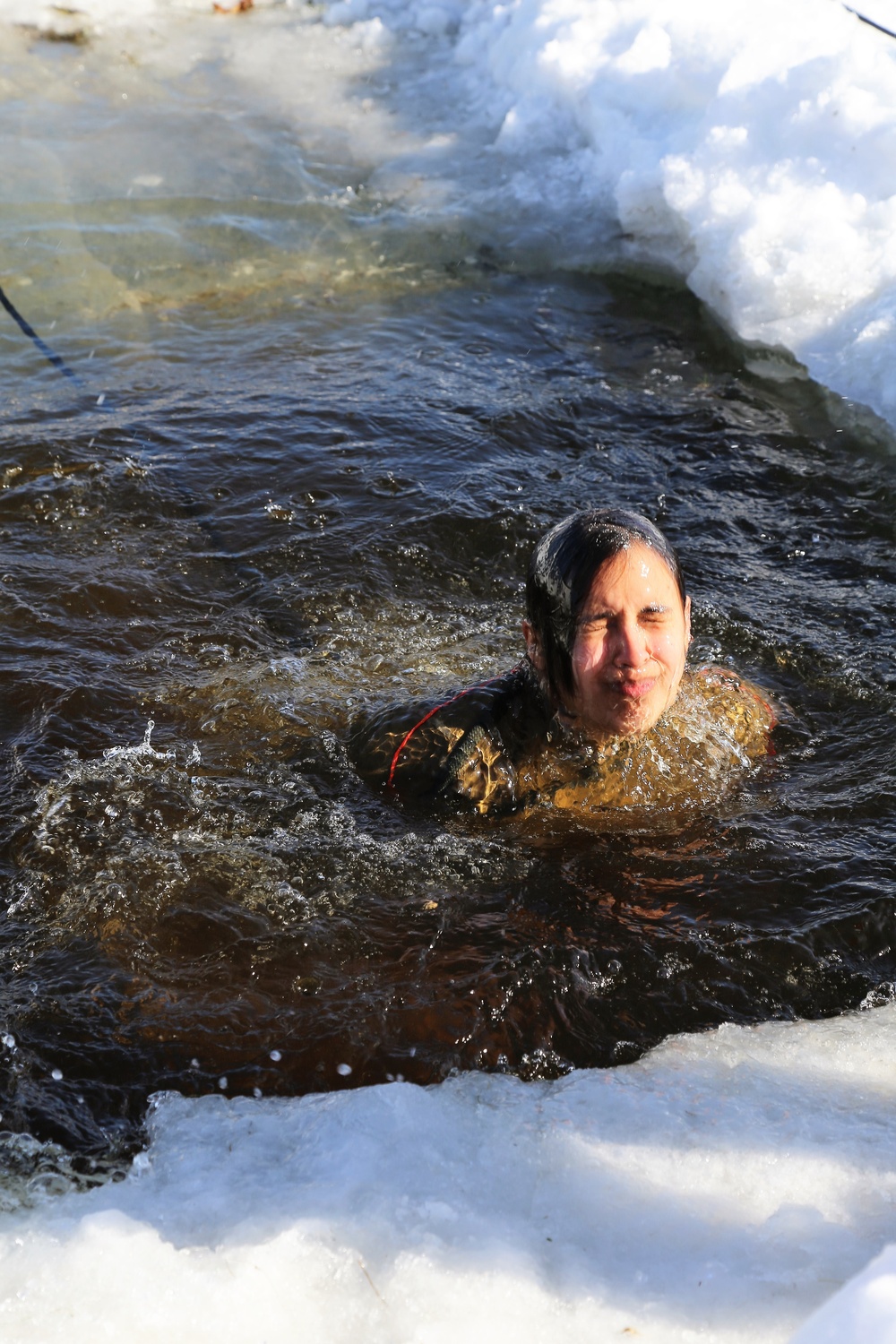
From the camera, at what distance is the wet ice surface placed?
231cm

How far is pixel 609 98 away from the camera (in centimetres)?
814

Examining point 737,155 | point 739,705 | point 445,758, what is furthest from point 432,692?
point 737,155

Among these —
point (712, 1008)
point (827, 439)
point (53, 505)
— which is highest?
point (827, 439)

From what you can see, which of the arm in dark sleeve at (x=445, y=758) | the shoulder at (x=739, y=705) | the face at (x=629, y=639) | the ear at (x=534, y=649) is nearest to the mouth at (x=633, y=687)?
the face at (x=629, y=639)

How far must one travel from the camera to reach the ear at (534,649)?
3.48 m

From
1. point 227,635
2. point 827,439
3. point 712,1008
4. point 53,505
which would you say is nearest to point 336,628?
point 227,635

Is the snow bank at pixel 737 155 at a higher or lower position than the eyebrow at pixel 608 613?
higher

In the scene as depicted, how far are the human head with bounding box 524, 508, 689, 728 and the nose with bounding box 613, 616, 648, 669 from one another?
12 cm

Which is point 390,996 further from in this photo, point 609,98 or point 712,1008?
point 609,98

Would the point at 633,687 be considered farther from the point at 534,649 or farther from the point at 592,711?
the point at 534,649

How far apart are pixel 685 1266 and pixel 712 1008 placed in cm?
81

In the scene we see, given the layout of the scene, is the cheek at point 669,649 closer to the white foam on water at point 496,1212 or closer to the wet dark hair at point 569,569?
the wet dark hair at point 569,569

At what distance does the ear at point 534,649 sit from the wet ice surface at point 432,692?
51 cm

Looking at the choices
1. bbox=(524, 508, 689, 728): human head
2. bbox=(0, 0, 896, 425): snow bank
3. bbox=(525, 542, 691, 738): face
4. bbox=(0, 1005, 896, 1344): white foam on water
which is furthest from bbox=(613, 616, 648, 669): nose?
bbox=(0, 0, 896, 425): snow bank
